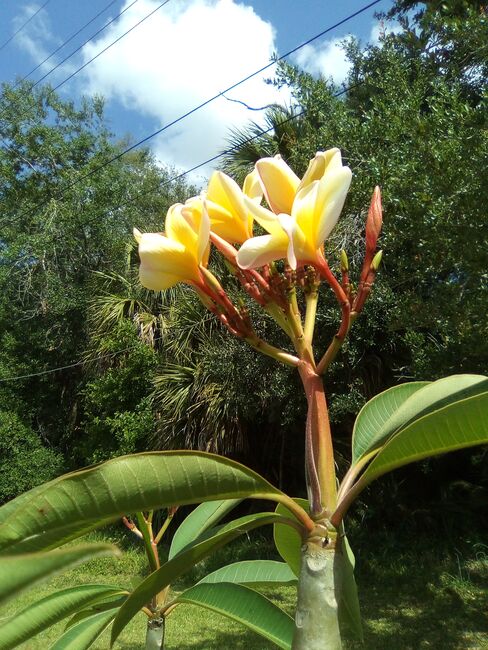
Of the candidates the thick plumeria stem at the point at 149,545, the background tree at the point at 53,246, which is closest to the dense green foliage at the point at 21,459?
the background tree at the point at 53,246

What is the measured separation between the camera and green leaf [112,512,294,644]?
69cm

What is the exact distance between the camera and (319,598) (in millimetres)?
646

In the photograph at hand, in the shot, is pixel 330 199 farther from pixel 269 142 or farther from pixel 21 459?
pixel 21 459

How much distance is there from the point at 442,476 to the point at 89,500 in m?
7.24

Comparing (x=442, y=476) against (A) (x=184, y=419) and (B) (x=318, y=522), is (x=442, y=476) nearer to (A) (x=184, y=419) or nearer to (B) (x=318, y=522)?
(A) (x=184, y=419)

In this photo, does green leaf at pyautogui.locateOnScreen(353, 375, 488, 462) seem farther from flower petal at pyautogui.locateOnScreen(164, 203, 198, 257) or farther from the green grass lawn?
the green grass lawn

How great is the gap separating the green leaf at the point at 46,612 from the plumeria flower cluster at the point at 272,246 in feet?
1.45

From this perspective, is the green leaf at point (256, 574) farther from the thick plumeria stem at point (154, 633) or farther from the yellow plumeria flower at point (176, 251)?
the yellow plumeria flower at point (176, 251)

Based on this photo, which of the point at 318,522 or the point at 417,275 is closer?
the point at 318,522

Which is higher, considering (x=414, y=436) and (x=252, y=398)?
(x=252, y=398)

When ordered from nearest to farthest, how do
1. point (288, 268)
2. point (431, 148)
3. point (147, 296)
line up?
1. point (288, 268)
2. point (431, 148)
3. point (147, 296)

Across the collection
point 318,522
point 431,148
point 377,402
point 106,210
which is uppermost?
point 106,210

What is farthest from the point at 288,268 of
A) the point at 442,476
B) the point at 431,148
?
the point at 442,476

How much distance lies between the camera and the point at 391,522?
7.15 m
